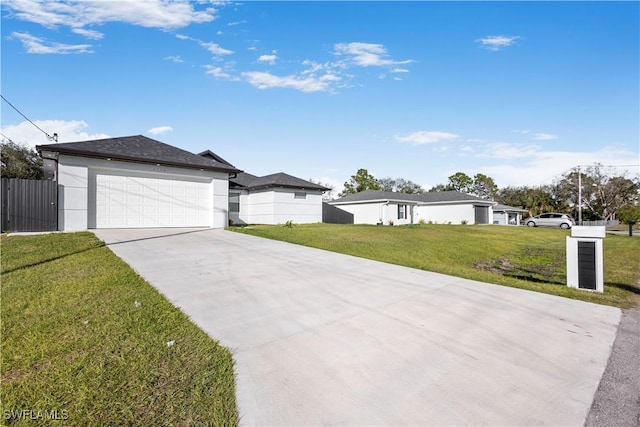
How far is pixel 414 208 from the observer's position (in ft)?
101

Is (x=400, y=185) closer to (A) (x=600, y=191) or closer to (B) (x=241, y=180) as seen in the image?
(A) (x=600, y=191)

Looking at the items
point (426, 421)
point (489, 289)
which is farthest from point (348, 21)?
point (426, 421)

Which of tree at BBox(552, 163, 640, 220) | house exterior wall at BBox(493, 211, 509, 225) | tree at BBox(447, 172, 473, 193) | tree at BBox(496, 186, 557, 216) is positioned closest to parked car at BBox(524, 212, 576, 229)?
house exterior wall at BBox(493, 211, 509, 225)

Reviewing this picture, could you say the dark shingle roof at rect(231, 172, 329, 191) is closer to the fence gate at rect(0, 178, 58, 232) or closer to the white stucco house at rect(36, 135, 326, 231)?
the white stucco house at rect(36, 135, 326, 231)

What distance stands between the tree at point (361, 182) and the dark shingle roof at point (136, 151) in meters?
35.6

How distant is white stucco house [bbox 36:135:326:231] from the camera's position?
1145cm

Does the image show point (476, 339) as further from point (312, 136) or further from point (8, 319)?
point (312, 136)

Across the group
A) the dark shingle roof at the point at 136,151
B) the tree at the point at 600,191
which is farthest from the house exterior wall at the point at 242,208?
the tree at the point at 600,191

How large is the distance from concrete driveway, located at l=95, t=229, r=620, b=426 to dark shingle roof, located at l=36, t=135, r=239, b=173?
876cm

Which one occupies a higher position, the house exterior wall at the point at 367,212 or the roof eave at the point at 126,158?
the roof eave at the point at 126,158

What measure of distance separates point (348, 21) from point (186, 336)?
1223 cm

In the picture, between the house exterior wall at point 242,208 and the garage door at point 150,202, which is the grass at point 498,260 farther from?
the house exterior wall at point 242,208

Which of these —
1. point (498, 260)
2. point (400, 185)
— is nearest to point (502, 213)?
point (400, 185)

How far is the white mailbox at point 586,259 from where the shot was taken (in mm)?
5730
